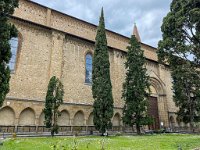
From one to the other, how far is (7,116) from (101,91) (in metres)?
7.68

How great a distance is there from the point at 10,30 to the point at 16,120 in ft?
29.1

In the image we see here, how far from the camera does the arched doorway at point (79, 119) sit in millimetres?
19828

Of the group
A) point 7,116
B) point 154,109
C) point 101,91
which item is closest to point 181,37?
point 101,91

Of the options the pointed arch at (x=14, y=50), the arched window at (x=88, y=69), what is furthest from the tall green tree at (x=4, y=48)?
the arched window at (x=88, y=69)

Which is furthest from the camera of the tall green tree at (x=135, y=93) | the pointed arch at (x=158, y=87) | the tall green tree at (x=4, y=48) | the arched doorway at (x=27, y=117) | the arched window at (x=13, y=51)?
the pointed arch at (x=158, y=87)

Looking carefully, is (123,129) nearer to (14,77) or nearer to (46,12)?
(14,77)

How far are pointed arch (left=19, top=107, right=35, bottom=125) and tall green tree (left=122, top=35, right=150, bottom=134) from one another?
821 cm

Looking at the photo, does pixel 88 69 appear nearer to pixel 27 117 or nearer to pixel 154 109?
pixel 27 117

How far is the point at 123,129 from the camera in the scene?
22344mm

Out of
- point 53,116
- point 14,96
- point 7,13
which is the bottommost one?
point 53,116

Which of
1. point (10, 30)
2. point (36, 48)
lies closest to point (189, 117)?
point (36, 48)

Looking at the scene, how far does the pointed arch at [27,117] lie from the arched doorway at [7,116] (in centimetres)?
62

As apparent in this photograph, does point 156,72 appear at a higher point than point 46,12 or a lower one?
lower

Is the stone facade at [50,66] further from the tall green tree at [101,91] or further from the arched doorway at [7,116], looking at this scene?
the tall green tree at [101,91]
